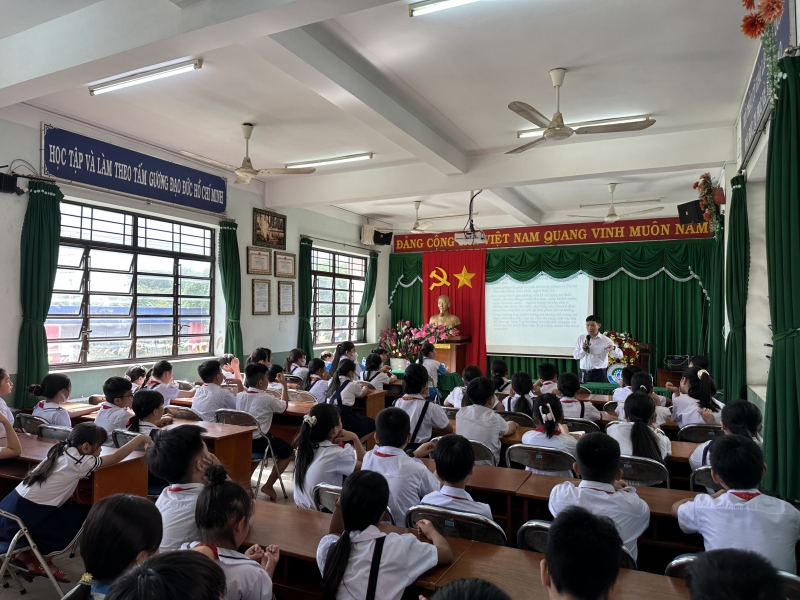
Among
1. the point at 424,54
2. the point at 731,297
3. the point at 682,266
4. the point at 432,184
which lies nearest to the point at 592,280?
the point at 682,266

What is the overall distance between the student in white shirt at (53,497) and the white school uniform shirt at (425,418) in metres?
1.92

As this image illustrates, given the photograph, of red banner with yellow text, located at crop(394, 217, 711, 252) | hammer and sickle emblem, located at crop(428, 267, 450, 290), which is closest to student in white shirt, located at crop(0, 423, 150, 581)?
red banner with yellow text, located at crop(394, 217, 711, 252)

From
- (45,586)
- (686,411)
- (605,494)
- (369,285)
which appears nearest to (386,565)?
(605,494)

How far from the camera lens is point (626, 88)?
15.4 feet

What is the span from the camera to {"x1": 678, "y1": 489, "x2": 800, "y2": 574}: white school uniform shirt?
5.97ft

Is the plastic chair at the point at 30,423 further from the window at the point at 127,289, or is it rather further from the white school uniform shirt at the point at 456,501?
the white school uniform shirt at the point at 456,501

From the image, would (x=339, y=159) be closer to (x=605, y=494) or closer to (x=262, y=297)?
(x=262, y=297)

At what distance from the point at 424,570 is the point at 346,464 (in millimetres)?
1167

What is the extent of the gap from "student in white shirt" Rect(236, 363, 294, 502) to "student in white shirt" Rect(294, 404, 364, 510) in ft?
5.94

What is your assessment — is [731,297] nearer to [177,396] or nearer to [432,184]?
[432,184]

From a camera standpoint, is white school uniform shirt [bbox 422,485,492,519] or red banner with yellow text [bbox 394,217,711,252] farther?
red banner with yellow text [bbox 394,217,711,252]

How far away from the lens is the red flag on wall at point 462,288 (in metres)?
11.0

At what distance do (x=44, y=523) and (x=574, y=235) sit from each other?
30.6 feet

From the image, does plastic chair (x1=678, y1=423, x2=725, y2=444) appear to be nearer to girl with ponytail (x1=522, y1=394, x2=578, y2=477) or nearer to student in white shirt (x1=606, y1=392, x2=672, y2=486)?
student in white shirt (x1=606, y1=392, x2=672, y2=486)
